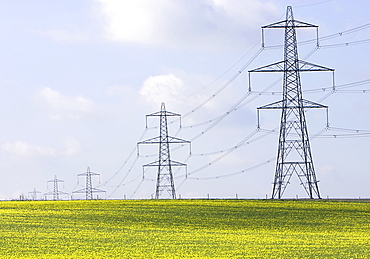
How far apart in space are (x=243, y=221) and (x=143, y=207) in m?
15.0

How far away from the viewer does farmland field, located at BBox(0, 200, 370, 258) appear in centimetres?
3866

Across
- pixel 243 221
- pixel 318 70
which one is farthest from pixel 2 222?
pixel 318 70

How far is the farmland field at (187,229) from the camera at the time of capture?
3866 centimetres

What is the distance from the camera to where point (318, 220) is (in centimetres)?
5984

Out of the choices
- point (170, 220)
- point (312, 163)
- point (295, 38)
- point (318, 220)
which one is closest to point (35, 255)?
point (170, 220)

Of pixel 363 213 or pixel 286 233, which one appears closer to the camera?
pixel 286 233

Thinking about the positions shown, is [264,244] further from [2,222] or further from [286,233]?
[2,222]

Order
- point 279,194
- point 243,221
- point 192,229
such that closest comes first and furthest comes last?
point 192,229
point 243,221
point 279,194

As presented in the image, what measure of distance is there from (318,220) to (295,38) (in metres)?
17.2

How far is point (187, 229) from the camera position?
53656 millimetres

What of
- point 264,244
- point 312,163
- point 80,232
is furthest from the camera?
point 312,163

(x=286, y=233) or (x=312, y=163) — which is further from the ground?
(x=312, y=163)

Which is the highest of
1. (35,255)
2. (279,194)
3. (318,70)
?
(318,70)

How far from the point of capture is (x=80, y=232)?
49281 mm
